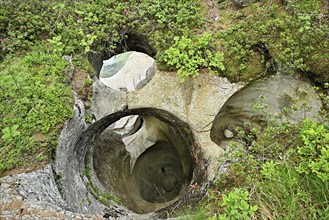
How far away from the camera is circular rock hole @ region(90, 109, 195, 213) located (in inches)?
257

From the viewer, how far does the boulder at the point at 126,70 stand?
10.7 meters

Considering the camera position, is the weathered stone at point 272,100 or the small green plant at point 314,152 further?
the weathered stone at point 272,100

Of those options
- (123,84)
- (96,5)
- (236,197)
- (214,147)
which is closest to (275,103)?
(214,147)

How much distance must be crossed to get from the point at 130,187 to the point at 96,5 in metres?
4.51

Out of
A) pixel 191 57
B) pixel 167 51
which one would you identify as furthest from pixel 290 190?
pixel 167 51

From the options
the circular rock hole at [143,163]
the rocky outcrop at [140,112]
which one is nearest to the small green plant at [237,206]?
the rocky outcrop at [140,112]

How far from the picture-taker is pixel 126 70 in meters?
11.3

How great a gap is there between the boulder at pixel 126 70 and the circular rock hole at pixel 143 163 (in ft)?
5.58

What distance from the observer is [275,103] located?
533 cm

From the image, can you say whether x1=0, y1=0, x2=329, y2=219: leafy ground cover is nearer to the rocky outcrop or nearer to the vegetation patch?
the vegetation patch

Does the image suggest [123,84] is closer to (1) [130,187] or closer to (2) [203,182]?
(1) [130,187]

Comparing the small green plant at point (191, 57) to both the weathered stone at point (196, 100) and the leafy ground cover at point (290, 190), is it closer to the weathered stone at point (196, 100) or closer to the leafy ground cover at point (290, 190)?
the weathered stone at point (196, 100)

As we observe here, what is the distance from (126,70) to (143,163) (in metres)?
4.36

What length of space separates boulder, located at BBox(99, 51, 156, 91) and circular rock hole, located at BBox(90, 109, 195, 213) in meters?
1.70
